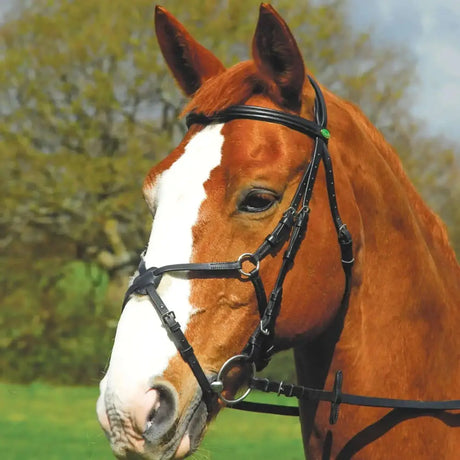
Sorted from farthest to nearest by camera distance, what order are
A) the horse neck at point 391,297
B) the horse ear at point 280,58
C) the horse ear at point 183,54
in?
the horse ear at point 183,54, the horse neck at point 391,297, the horse ear at point 280,58

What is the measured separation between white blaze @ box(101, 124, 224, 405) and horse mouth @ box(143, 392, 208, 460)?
0.19 meters

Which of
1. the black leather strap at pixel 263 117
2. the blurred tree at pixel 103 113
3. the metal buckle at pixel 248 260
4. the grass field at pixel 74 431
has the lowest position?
the metal buckle at pixel 248 260

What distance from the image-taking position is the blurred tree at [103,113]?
2292 centimetres

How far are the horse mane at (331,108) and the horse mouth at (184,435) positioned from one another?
3.83ft

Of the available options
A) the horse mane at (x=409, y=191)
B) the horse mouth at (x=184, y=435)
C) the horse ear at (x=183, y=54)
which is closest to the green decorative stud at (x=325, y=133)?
the horse mane at (x=409, y=191)

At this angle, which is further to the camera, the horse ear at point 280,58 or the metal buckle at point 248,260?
the horse ear at point 280,58

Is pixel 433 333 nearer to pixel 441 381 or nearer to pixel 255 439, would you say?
pixel 441 381

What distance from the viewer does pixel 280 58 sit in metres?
2.95

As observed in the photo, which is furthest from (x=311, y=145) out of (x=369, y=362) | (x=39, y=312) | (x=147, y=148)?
(x=147, y=148)

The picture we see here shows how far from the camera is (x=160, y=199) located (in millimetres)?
2820

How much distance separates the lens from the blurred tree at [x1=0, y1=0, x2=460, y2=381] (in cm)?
2292

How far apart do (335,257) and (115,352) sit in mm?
979

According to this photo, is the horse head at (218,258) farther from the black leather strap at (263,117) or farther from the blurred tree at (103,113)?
the blurred tree at (103,113)

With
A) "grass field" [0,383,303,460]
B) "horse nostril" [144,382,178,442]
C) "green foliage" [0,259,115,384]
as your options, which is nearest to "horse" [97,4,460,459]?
"horse nostril" [144,382,178,442]
